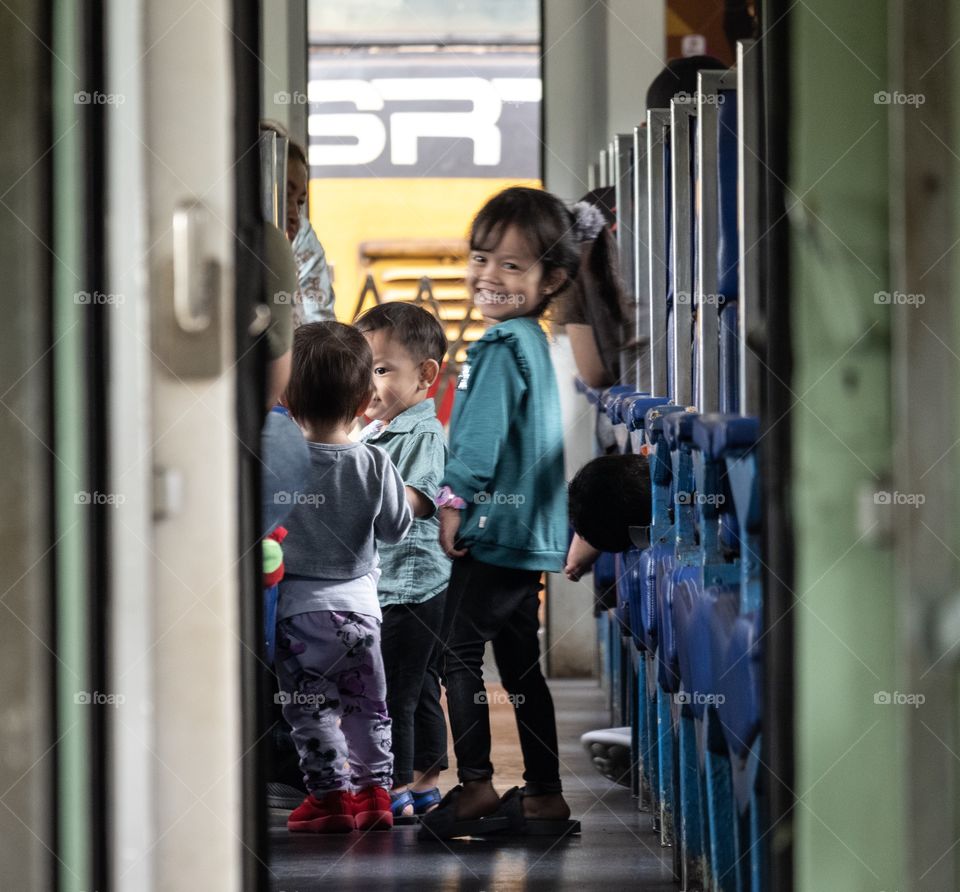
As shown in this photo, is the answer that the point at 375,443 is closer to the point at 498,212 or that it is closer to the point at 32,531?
the point at 498,212

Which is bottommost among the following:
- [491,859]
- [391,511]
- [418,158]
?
[491,859]

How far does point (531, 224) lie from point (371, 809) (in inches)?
39.0

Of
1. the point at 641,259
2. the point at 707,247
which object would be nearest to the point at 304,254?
the point at 641,259

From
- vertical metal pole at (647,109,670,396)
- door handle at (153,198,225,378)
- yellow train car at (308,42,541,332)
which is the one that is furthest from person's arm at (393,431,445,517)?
yellow train car at (308,42,541,332)

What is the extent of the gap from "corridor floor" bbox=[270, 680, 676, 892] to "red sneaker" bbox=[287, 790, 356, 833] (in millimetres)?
25

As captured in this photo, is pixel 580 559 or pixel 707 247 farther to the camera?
pixel 580 559

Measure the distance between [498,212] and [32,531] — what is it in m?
1.37

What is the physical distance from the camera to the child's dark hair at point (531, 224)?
7.03ft

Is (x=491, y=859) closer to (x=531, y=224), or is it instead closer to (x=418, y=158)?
(x=531, y=224)

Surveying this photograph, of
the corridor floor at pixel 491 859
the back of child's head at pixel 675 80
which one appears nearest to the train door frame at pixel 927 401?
the corridor floor at pixel 491 859

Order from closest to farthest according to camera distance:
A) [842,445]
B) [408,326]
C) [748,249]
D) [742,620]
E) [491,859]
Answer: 1. [842,445]
2. [742,620]
3. [748,249]
4. [491,859]
5. [408,326]

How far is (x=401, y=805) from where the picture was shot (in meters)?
2.34

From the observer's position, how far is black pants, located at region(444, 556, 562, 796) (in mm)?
2109

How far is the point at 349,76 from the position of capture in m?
5.44
